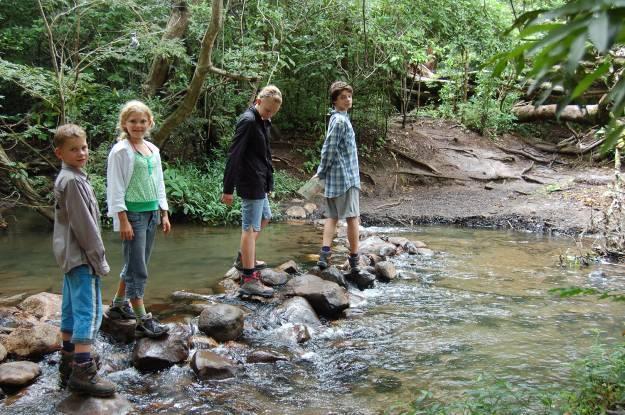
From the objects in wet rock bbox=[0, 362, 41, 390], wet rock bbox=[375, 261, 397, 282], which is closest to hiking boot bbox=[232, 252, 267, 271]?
wet rock bbox=[375, 261, 397, 282]

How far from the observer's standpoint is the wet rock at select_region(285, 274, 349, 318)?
17.4ft

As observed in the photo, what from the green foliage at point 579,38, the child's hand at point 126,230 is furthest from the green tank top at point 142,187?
the green foliage at point 579,38

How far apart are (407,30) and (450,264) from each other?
6.82 meters

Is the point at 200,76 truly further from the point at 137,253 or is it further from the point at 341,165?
the point at 137,253

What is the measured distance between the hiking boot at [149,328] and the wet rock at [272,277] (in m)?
1.88

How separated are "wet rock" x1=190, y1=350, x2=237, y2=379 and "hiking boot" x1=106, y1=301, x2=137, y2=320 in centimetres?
68

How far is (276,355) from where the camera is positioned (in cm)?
428

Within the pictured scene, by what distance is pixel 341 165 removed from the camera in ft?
18.7

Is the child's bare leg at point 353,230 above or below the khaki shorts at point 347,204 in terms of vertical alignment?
below

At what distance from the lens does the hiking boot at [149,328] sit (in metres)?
4.07

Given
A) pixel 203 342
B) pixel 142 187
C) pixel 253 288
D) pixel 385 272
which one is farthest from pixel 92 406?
pixel 385 272

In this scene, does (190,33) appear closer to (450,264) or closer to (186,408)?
(450,264)

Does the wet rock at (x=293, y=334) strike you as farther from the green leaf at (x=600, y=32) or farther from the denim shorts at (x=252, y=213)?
the green leaf at (x=600, y=32)

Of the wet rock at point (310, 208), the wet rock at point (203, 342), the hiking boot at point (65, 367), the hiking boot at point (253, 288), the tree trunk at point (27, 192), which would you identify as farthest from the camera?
the wet rock at point (310, 208)
